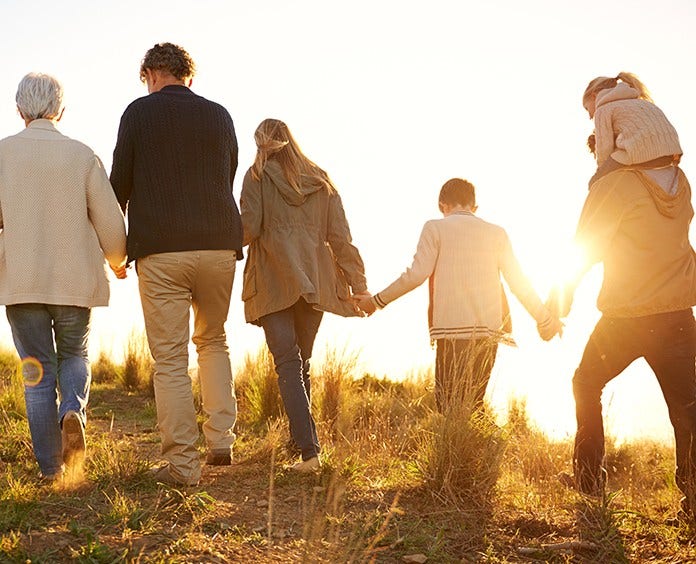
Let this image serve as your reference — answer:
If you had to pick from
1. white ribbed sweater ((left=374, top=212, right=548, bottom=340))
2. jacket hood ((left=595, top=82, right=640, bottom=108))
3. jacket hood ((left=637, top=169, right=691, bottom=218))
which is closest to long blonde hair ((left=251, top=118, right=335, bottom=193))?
white ribbed sweater ((left=374, top=212, right=548, bottom=340))

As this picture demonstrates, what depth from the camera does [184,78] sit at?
15.0 feet

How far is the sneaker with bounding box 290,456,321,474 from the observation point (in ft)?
15.5

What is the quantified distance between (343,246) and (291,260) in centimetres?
52

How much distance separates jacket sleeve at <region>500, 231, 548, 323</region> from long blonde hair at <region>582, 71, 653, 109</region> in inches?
44.6

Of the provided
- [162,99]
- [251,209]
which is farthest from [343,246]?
[162,99]

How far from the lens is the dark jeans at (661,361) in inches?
165

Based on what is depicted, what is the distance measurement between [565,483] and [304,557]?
2.08 meters

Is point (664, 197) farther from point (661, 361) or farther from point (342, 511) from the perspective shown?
point (342, 511)

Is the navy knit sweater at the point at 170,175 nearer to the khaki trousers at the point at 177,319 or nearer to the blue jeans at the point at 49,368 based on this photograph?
the khaki trousers at the point at 177,319

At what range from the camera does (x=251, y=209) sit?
4.97 meters

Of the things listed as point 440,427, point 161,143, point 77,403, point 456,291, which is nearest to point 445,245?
point 456,291

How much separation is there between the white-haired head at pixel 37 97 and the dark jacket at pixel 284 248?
1231 millimetres

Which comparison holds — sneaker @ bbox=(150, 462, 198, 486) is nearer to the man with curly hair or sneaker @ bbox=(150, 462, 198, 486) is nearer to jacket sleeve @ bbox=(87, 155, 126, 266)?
the man with curly hair

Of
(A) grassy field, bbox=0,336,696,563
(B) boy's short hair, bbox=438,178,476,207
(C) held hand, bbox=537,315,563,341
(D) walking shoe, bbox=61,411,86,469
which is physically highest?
(B) boy's short hair, bbox=438,178,476,207
